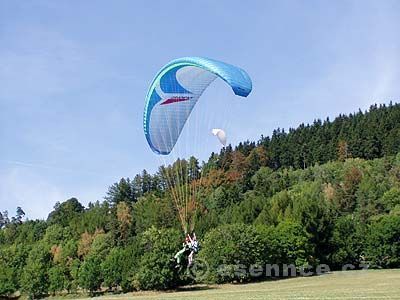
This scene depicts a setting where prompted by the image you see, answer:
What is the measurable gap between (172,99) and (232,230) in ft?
130

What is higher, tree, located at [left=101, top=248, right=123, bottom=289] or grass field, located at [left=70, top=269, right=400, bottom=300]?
tree, located at [left=101, top=248, right=123, bottom=289]

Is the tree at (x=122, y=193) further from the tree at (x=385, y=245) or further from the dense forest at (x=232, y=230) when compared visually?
the tree at (x=385, y=245)

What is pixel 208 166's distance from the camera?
13012 cm

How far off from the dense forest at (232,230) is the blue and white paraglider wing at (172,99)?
1586mm

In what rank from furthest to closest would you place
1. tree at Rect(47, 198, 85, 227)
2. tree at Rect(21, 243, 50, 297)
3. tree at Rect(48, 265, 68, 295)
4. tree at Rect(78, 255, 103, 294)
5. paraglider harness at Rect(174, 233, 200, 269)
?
tree at Rect(47, 198, 85, 227), tree at Rect(48, 265, 68, 295), tree at Rect(21, 243, 50, 297), tree at Rect(78, 255, 103, 294), paraglider harness at Rect(174, 233, 200, 269)

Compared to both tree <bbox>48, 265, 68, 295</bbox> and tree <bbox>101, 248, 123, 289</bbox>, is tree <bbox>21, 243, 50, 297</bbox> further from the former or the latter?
tree <bbox>101, 248, 123, 289</bbox>

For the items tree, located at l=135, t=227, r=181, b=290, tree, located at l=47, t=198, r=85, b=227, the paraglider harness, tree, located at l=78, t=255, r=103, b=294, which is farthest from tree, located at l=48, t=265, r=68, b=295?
tree, located at l=47, t=198, r=85, b=227

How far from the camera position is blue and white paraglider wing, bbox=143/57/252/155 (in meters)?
22.0

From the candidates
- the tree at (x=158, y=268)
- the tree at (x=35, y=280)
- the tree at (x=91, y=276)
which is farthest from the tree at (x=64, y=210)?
the tree at (x=158, y=268)

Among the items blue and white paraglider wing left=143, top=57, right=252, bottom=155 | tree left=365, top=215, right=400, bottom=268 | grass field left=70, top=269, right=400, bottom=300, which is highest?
blue and white paraglider wing left=143, top=57, right=252, bottom=155

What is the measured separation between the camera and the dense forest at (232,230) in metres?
58.8

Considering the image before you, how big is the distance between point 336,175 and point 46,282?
74484 mm

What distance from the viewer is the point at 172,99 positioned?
2289cm

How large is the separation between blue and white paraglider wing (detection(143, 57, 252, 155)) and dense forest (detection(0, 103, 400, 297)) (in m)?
1.59
